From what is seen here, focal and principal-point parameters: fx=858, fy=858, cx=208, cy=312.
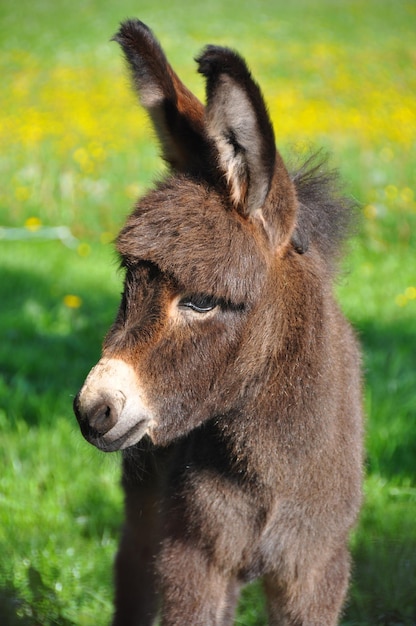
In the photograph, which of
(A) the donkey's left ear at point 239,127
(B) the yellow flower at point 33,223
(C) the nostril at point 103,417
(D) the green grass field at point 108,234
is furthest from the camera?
(B) the yellow flower at point 33,223

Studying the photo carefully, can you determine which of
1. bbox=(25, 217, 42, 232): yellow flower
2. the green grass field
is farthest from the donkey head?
bbox=(25, 217, 42, 232): yellow flower

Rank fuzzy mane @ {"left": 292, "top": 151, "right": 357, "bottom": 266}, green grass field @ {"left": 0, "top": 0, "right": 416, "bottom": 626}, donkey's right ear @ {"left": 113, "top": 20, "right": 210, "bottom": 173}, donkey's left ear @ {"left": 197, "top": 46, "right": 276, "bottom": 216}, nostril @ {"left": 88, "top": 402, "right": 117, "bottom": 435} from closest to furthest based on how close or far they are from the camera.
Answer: donkey's left ear @ {"left": 197, "top": 46, "right": 276, "bottom": 216}, nostril @ {"left": 88, "top": 402, "right": 117, "bottom": 435}, donkey's right ear @ {"left": 113, "top": 20, "right": 210, "bottom": 173}, fuzzy mane @ {"left": 292, "top": 151, "right": 357, "bottom": 266}, green grass field @ {"left": 0, "top": 0, "right": 416, "bottom": 626}

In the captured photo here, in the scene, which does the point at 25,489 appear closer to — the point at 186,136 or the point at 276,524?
the point at 276,524

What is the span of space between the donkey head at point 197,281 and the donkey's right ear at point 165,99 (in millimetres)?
31

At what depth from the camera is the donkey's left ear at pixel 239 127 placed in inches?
92.9

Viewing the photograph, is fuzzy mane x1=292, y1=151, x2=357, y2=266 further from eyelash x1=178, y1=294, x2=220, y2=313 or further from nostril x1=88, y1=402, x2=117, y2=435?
nostril x1=88, y1=402, x2=117, y2=435

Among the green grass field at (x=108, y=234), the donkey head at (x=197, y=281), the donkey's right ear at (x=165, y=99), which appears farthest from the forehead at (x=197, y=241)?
the green grass field at (x=108, y=234)

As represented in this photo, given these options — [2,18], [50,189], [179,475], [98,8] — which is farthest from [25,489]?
[98,8]

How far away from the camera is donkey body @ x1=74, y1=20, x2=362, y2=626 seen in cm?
255

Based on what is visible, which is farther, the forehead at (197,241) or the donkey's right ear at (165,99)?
the donkey's right ear at (165,99)

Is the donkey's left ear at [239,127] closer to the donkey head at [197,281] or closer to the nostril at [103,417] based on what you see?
the donkey head at [197,281]

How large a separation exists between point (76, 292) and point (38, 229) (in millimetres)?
1981

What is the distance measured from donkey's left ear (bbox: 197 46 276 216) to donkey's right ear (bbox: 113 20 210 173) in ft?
0.49

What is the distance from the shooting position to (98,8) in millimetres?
15227
